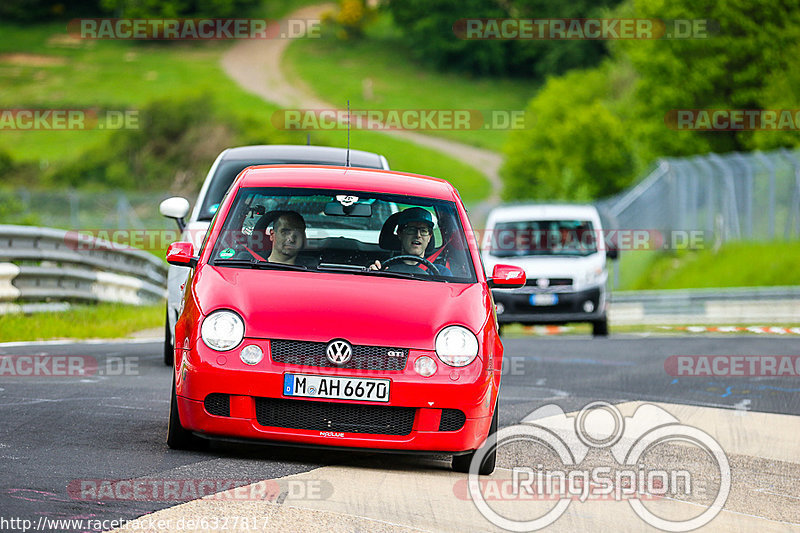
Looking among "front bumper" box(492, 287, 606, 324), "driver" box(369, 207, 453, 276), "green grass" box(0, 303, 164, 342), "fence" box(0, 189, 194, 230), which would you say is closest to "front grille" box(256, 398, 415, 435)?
"driver" box(369, 207, 453, 276)

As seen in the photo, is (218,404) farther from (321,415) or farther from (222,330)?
(321,415)

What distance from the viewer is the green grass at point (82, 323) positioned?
48.9 ft

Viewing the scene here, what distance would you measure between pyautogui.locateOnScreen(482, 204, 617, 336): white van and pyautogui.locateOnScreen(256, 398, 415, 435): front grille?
46.5 ft

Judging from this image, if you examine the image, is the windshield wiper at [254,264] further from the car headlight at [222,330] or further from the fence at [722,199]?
the fence at [722,199]

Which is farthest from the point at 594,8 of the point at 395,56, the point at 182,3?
the point at 182,3

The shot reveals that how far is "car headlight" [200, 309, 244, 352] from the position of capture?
7.31 meters

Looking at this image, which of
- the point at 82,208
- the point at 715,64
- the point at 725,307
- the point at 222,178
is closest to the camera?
the point at 222,178

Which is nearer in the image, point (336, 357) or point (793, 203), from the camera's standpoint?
point (336, 357)

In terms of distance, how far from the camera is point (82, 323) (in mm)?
16453

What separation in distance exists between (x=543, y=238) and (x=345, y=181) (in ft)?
46.8

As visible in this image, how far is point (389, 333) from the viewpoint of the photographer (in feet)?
24.1

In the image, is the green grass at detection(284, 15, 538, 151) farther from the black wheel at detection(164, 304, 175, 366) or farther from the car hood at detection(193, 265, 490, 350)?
the car hood at detection(193, 265, 490, 350)

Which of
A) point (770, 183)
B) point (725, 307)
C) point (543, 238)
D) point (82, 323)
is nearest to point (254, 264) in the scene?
point (82, 323)

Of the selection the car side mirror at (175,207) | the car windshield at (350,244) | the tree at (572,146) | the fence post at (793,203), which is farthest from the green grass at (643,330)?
the tree at (572,146)
